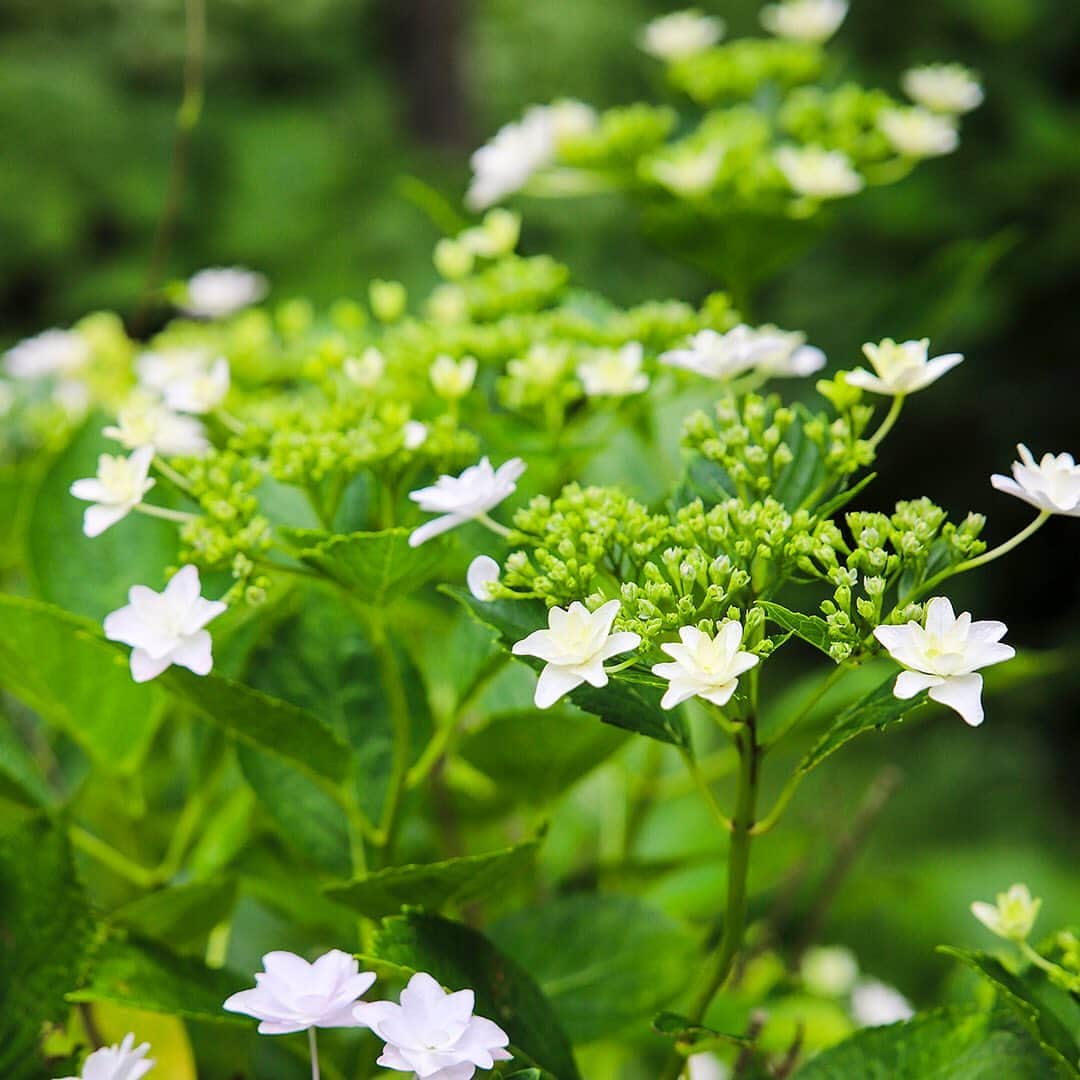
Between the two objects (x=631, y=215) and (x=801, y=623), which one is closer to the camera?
(x=801, y=623)

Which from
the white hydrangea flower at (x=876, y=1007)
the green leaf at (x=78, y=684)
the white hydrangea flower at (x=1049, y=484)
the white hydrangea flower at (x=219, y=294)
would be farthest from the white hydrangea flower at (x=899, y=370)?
the white hydrangea flower at (x=219, y=294)

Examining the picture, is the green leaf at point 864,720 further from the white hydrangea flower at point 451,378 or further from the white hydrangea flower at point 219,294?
the white hydrangea flower at point 219,294

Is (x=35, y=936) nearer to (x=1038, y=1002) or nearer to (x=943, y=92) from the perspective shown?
(x=1038, y=1002)

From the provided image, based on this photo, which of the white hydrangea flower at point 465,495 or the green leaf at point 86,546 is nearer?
the white hydrangea flower at point 465,495

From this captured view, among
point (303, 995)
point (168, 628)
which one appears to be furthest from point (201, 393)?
point (303, 995)

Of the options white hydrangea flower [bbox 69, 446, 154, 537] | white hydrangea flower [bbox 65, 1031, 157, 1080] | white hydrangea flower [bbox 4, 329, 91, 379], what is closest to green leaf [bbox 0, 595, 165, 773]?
white hydrangea flower [bbox 69, 446, 154, 537]

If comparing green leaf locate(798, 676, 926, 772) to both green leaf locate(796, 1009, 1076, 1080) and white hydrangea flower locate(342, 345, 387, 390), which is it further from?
white hydrangea flower locate(342, 345, 387, 390)

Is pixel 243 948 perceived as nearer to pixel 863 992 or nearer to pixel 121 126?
pixel 863 992
